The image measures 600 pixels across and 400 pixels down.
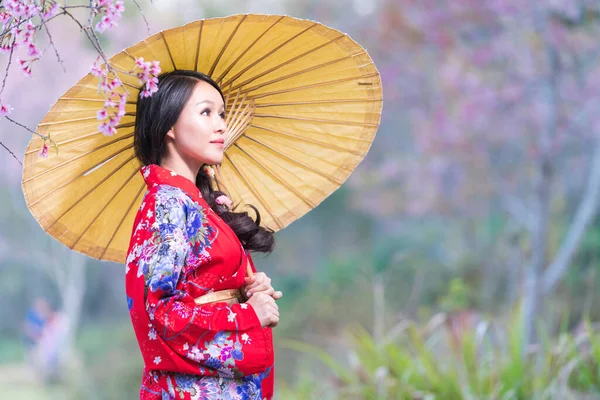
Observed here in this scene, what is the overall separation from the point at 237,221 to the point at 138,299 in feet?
1.03

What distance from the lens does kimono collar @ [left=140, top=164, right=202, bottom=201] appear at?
1487 mm

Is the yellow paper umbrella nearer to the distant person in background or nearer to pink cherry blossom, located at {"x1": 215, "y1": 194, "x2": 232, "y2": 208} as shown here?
pink cherry blossom, located at {"x1": 215, "y1": 194, "x2": 232, "y2": 208}

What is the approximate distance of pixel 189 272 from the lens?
1426 millimetres

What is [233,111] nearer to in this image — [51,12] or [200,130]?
[200,130]

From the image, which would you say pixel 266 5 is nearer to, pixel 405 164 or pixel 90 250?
pixel 405 164

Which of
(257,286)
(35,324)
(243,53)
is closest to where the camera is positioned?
(257,286)

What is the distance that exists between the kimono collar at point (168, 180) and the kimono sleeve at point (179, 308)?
0.06 meters

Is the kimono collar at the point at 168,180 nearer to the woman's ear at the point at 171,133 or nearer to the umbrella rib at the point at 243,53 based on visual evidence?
the woman's ear at the point at 171,133

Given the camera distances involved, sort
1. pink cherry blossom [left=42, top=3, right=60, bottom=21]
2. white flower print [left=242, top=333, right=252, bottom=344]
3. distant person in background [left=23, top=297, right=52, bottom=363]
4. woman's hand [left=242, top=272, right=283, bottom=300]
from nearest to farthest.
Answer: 1. pink cherry blossom [left=42, top=3, right=60, bottom=21]
2. white flower print [left=242, top=333, right=252, bottom=344]
3. woman's hand [left=242, top=272, right=283, bottom=300]
4. distant person in background [left=23, top=297, right=52, bottom=363]

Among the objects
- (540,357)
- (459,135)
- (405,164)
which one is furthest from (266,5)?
(540,357)

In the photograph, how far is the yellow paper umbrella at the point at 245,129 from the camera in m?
1.56

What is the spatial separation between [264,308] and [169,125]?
0.41 metres

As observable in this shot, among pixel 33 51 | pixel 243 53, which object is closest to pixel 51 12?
pixel 33 51

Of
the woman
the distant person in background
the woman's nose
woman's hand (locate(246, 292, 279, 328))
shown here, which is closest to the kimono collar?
the woman
